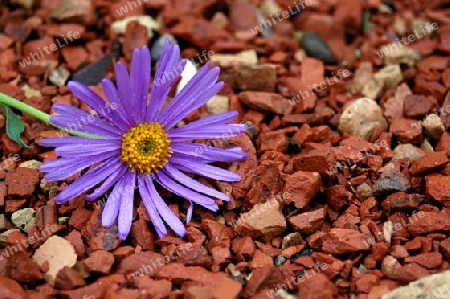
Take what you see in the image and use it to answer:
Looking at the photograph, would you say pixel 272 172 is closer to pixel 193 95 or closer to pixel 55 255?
pixel 193 95

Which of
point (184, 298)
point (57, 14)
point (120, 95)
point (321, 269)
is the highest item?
point (57, 14)

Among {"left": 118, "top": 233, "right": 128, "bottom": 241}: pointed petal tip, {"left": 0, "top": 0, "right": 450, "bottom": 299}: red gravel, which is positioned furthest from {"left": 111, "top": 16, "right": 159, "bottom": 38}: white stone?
{"left": 118, "top": 233, "right": 128, "bottom": 241}: pointed petal tip

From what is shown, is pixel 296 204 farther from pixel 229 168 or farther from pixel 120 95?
pixel 120 95

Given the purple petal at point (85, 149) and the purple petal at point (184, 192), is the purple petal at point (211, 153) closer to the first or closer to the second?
the purple petal at point (184, 192)

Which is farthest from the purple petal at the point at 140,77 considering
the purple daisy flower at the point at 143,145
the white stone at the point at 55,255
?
the white stone at the point at 55,255

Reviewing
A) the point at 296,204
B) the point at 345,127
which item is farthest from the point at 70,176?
the point at 345,127

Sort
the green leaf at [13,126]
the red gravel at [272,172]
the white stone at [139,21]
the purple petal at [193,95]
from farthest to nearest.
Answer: the white stone at [139,21], the green leaf at [13,126], the purple petal at [193,95], the red gravel at [272,172]
